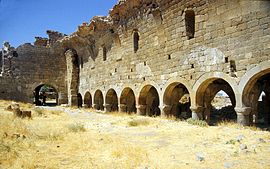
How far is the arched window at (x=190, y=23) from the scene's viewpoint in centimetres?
1048

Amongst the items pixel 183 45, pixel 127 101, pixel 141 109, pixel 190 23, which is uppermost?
pixel 190 23

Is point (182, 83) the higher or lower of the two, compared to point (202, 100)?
higher

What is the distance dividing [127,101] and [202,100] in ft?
21.6

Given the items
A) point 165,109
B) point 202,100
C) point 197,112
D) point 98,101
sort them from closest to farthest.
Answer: point 197,112 < point 202,100 < point 165,109 < point 98,101

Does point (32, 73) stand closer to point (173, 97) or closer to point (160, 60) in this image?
point (160, 60)

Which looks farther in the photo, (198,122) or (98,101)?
(98,101)

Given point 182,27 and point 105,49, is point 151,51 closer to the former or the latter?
point 182,27

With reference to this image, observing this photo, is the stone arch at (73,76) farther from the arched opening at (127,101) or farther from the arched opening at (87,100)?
the arched opening at (127,101)

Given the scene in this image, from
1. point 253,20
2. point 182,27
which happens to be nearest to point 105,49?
point 182,27

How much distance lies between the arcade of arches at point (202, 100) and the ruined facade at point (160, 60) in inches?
1.9

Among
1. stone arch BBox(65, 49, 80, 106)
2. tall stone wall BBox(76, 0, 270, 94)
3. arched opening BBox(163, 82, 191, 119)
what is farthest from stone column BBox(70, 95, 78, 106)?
arched opening BBox(163, 82, 191, 119)

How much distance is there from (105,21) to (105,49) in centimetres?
212

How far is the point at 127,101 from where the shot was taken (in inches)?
621

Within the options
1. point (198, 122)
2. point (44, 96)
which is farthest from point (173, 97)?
point (44, 96)
